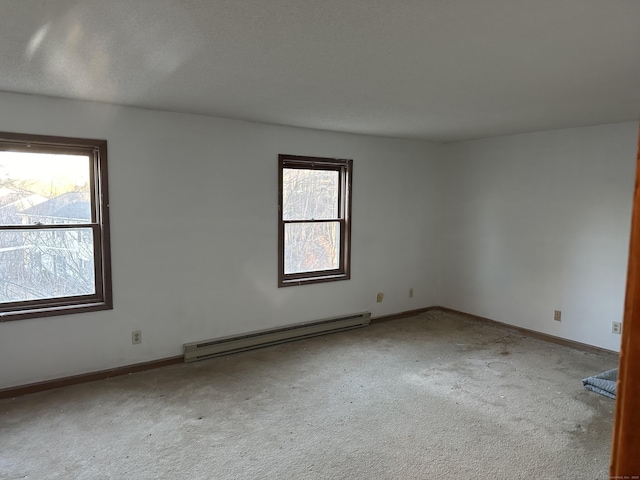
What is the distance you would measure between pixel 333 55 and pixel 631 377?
2130mm

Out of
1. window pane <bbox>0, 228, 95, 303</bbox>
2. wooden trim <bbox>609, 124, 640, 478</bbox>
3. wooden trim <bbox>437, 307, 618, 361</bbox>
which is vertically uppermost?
wooden trim <bbox>609, 124, 640, 478</bbox>

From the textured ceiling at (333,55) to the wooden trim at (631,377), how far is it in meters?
1.52

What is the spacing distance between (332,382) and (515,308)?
8.57 feet

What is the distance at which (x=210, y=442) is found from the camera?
263cm

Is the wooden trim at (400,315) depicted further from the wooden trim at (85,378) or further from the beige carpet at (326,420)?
the wooden trim at (85,378)

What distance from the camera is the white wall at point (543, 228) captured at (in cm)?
410

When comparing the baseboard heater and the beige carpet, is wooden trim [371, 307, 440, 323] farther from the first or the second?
the beige carpet

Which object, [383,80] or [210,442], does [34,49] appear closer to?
[383,80]

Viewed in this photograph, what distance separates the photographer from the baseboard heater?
3.93 metres

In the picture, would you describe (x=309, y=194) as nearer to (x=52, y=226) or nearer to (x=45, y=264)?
(x=52, y=226)

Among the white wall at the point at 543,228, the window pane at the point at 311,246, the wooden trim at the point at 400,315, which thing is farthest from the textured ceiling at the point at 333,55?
the wooden trim at the point at 400,315

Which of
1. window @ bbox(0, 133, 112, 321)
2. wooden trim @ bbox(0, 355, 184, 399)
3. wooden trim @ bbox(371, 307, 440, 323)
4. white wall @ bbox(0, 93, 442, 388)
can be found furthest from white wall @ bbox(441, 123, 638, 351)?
window @ bbox(0, 133, 112, 321)

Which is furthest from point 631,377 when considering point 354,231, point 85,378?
point 354,231

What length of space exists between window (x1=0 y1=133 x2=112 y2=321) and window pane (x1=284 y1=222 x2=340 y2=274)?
1796mm
